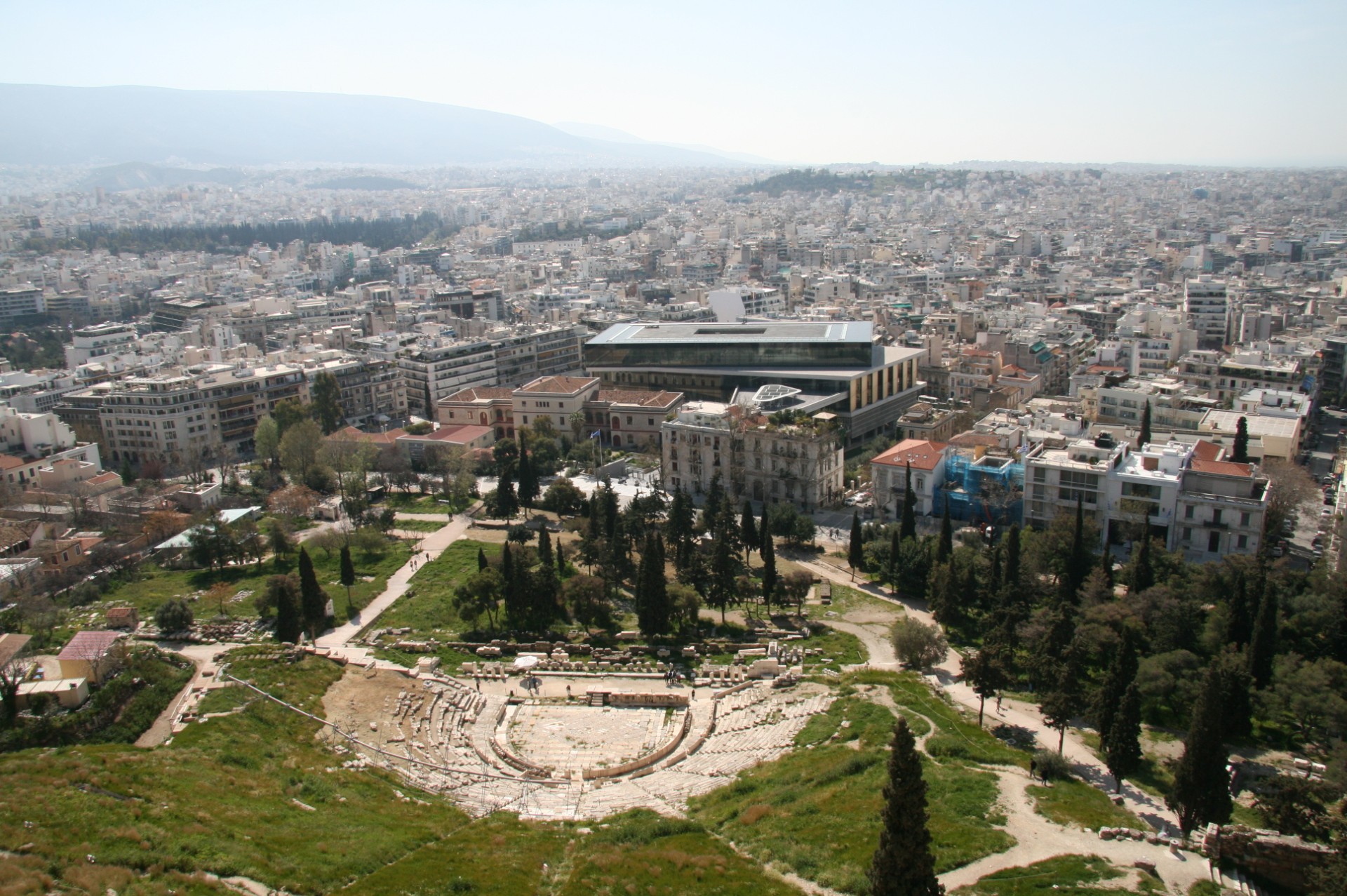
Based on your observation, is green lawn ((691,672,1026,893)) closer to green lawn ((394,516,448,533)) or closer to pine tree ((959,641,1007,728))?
pine tree ((959,641,1007,728))

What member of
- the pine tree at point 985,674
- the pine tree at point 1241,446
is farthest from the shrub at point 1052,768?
the pine tree at point 1241,446

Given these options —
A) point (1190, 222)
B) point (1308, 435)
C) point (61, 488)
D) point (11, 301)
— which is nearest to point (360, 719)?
point (61, 488)

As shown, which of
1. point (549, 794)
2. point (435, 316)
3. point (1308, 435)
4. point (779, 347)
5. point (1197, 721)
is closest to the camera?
point (1197, 721)

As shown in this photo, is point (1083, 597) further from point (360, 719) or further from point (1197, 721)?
point (360, 719)

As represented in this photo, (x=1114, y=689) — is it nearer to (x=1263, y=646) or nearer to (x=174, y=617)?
(x=1263, y=646)

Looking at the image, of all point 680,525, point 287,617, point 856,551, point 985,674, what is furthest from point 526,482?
point 985,674

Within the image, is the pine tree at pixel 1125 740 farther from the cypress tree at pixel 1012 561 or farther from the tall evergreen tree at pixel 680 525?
the tall evergreen tree at pixel 680 525

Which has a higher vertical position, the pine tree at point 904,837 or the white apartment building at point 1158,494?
the pine tree at point 904,837
